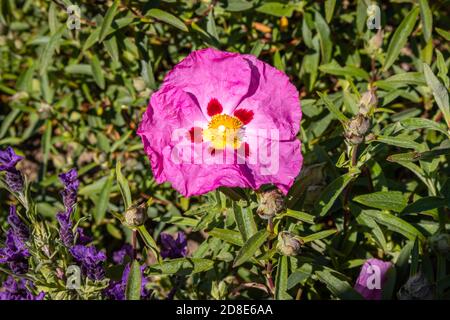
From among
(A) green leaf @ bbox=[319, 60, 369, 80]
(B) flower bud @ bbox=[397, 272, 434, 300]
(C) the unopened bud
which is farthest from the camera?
(A) green leaf @ bbox=[319, 60, 369, 80]

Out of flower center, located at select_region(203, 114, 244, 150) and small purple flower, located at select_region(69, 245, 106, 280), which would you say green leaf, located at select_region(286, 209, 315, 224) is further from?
small purple flower, located at select_region(69, 245, 106, 280)

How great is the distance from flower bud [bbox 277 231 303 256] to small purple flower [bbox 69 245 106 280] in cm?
63

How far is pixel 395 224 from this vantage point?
2299mm

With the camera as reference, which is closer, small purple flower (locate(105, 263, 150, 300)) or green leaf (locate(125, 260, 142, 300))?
green leaf (locate(125, 260, 142, 300))

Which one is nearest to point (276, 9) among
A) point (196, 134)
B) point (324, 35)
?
point (324, 35)

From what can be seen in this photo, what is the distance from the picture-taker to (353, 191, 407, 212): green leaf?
2242 millimetres

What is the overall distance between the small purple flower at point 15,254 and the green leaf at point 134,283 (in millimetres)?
382

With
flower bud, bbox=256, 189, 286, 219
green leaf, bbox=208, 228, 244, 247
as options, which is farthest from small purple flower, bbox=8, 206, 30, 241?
flower bud, bbox=256, 189, 286, 219

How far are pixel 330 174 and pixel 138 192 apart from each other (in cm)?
119

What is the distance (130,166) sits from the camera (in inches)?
126
